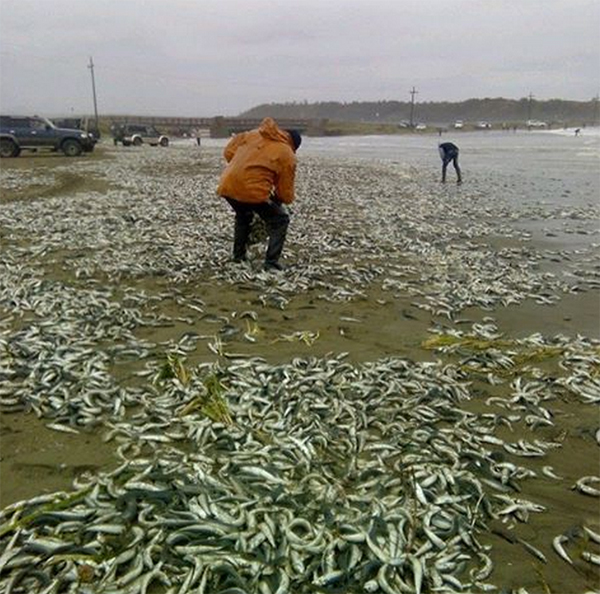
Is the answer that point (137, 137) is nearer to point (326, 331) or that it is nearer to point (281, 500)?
point (326, 331)

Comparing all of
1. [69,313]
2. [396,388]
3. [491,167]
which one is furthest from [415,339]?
[491,167]

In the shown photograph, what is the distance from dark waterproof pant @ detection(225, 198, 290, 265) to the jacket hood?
1.00m

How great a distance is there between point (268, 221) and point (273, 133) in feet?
4.66

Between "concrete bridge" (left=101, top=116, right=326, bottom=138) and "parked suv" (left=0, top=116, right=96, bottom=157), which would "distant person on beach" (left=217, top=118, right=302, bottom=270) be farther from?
"concrete bridge" (left=101, top=116, right=326, bottom=138)

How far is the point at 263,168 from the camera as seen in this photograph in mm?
8820

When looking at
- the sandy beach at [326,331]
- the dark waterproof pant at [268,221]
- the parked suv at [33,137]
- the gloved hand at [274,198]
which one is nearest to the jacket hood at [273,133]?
the gloved hand at [274,198]

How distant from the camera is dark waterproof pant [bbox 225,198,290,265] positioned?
30.2 feet

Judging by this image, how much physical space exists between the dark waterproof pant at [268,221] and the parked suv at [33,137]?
30.9m

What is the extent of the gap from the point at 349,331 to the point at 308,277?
7.93 feet

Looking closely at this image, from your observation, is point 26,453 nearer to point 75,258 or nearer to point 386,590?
point 386,590

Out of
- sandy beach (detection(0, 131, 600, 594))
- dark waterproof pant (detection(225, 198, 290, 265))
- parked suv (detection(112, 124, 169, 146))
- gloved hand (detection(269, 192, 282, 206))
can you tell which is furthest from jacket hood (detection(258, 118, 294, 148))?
parked suv (detection(112, 124, 169, 146))

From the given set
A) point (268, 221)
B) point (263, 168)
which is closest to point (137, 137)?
point (268, 221)

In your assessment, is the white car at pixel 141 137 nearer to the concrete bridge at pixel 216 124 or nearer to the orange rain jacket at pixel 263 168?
the concrete bridge at pixel 216 124

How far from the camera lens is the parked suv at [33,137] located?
1355 inches
